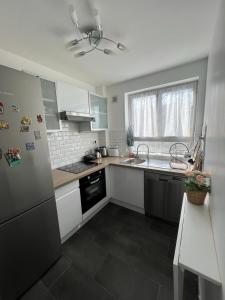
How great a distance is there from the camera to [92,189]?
219 centimetres

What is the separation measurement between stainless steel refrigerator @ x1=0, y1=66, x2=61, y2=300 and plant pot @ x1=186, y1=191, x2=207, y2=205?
1371 millimetres

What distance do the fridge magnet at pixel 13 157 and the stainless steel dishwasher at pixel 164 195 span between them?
1.70m

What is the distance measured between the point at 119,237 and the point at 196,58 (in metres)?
2.81

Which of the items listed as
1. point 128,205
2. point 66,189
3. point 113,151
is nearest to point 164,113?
point 113,151

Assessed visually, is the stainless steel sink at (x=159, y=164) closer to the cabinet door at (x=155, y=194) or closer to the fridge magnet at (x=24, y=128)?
the cabinet door at (x=155, y=194)

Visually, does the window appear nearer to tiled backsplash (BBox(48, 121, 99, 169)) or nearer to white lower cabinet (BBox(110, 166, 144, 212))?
white lower cabinet (BBox(110, 166, 144, 212))

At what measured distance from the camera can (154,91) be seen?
2.64 meters

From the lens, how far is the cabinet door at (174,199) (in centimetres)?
191

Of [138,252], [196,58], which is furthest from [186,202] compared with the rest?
[196,58]

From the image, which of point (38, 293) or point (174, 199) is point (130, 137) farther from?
point (38, 293)

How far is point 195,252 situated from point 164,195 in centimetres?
129

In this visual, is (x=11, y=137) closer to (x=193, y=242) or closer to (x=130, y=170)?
(x=193, y=242)

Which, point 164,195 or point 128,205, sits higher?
point 164,195

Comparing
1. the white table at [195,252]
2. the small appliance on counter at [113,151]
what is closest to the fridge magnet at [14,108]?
the white table at [195,252]
